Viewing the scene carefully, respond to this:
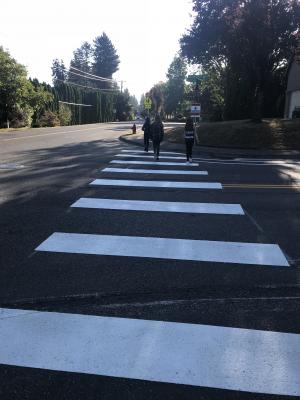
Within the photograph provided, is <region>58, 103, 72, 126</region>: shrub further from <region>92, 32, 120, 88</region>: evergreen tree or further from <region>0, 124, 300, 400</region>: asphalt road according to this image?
<region>92, 32, 120, 88</region>: evergreen tree

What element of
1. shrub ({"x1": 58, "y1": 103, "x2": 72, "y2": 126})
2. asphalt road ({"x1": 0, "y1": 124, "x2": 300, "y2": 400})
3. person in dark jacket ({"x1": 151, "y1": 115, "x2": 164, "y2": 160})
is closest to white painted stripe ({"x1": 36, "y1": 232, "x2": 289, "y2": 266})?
asphalt road ({"x1": 0, "y1": 124, "x2": 300, "y2": 400})

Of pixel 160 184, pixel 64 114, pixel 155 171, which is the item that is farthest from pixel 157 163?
pixel 64 114

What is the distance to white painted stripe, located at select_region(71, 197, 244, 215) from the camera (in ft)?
28.5

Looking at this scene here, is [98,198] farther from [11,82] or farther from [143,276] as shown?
[11,82]

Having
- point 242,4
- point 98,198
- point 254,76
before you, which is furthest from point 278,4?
point 98,198

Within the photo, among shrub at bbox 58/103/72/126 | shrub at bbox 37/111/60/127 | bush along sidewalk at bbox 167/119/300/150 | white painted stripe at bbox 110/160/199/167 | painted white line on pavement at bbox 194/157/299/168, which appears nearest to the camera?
white painted stripe at bbox 110/160/199/167

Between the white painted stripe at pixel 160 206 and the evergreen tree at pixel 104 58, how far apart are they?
117240 millimetres

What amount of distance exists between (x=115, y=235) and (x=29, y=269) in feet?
5.67

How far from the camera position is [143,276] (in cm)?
530

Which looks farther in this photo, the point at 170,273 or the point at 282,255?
the point at 282,255

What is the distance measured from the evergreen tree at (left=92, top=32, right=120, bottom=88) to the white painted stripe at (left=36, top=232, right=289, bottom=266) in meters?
120

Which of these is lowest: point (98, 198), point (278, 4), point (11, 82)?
point (98, 198)

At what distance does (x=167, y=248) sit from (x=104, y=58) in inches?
4864

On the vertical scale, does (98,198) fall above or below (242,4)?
below
